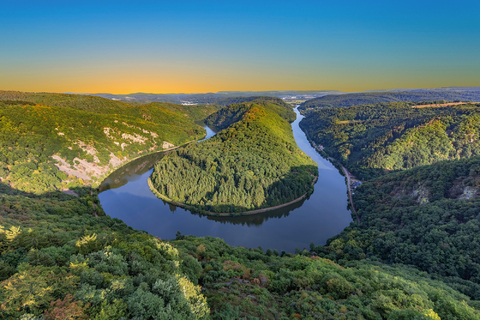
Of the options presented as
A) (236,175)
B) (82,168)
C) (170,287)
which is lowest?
(236,175)

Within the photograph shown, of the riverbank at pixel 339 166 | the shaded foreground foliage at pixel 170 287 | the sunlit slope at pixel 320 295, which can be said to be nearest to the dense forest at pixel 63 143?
the shaded foreground foliage at pixel 170 287

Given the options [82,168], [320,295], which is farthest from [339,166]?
[82,168]

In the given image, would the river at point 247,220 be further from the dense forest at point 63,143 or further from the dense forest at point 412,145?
the dense forest at point 412,145

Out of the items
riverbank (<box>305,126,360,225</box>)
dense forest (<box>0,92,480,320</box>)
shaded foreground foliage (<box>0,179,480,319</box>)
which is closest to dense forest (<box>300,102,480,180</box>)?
dense forest (<box>0,92,480,320</box>)

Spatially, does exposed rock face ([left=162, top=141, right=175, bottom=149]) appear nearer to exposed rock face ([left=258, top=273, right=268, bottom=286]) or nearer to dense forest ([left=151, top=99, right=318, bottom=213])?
dense forest ([left=151, top=99, right=318, bottom=213])

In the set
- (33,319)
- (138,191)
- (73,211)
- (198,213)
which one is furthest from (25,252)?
(138,191)

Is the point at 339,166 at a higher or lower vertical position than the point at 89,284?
lower

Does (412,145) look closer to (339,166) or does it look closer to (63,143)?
(339,166)
